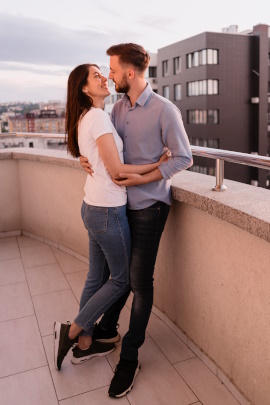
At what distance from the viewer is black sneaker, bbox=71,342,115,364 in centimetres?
232

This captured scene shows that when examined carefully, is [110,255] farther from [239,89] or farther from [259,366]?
[239,89]

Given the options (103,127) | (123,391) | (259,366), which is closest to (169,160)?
(103,127)

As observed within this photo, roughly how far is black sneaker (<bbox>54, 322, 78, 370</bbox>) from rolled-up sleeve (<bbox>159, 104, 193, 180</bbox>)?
1.07 meters

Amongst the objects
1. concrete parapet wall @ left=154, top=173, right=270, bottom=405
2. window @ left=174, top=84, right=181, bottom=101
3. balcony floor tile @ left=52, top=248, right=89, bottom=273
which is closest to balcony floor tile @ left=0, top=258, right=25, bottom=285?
balcony floor tile @ left=52, top=248, right=89, bottom=273

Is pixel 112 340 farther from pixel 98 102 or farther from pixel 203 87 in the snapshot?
pixel 203 87

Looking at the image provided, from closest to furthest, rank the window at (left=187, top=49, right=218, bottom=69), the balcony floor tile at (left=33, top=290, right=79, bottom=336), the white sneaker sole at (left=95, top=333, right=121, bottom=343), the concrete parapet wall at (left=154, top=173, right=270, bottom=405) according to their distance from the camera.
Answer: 1. the concrete parapet wall at (left=154, top=173, right=270, bottom=405)
2. the white sneaker sole at (left=95, top=333, right=121, bottom=343)
3. the balcony floor tile at (left=33, top=290, right=79, bottom=336)
4. the window at (left=187, top=49, right=218, bottom=69)

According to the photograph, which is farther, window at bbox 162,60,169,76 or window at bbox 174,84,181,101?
window at bbox 162,60,169,76

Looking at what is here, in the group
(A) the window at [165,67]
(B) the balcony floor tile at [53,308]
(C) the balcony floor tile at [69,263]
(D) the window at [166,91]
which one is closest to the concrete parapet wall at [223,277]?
(B) the balcony floor tile at [53,308]

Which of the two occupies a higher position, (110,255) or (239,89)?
(239,89)

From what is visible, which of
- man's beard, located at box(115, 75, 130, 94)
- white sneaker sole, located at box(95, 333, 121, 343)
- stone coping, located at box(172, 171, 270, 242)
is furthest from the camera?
white sneaker sole, located at box(95, 333, 121, 343)

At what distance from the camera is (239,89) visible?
3788 cm

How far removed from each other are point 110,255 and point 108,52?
1025 millimetres

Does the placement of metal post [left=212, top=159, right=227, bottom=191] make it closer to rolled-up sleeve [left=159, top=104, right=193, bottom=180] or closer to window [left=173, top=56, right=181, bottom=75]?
rolled-up sleeve [left=159, top=104, right=193, bottom=180]

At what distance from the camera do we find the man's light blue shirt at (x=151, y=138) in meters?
1.87
